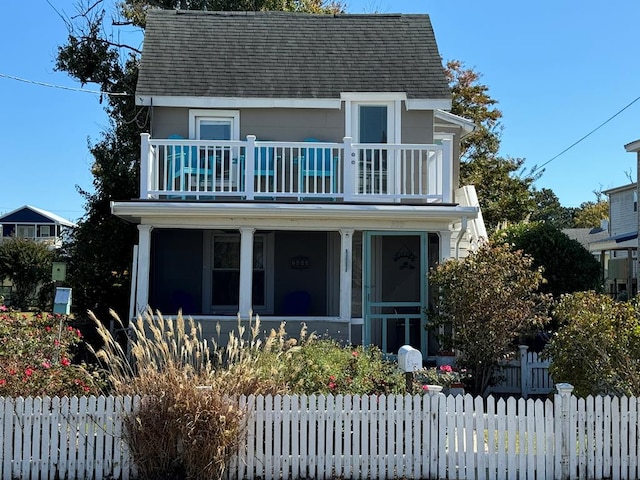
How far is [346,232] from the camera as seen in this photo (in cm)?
1201

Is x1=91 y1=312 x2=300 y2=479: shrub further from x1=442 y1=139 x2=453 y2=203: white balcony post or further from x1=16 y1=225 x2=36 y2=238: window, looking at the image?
x1=16 y1=225 x2=36 y2=238: window

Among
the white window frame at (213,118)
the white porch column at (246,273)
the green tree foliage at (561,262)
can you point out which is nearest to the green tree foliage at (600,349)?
the white porch column at (246,273)

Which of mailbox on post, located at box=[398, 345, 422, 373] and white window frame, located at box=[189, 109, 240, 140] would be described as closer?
mailbox on post, located at box=[398, 345, 422, 373]

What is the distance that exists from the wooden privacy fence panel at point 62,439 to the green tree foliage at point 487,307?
5774 mm

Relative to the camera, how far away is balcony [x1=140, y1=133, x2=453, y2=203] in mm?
11727

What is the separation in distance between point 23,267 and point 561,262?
2762 centimetres

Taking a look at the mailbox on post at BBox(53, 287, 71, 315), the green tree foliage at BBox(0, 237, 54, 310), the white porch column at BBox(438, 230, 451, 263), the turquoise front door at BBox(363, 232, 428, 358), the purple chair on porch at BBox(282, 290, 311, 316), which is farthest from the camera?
the green tree foliage at BBox(0, 237, 54, 310)

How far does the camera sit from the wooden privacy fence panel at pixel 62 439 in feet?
21.5

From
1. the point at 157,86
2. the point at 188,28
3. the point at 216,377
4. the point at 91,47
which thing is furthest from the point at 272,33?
the point at 216,377

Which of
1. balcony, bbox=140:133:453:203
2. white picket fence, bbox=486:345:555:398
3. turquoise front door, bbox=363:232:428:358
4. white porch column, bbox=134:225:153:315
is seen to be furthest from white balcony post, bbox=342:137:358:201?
white picket fence, bbox=486:345:555:398

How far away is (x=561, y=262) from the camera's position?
13.8 metres

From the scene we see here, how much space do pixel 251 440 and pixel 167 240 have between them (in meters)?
8.33

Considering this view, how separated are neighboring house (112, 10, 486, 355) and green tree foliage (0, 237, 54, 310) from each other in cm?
2091

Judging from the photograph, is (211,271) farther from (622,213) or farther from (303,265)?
(622,213)
